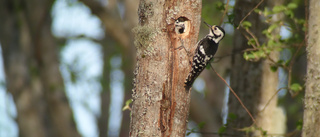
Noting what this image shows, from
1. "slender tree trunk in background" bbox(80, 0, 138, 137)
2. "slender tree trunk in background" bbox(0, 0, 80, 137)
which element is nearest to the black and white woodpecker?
"slender tree trunk in background" bbox(80, 0, 138, 137)

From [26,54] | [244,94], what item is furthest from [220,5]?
[26,54]

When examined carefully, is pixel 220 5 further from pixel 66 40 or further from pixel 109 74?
pixel 109 74

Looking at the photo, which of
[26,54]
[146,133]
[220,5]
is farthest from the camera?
[26,54]

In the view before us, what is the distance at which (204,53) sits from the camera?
3.59 metres

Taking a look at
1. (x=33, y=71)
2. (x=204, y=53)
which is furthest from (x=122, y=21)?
(x=204, y=53)

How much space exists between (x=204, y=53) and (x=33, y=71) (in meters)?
4.30

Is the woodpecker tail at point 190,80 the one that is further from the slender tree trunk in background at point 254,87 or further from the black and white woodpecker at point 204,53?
the slender tree trunk in background at point 254,87

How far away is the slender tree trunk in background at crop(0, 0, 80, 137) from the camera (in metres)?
6.59

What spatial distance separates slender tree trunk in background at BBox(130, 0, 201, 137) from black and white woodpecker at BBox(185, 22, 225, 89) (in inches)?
2.5

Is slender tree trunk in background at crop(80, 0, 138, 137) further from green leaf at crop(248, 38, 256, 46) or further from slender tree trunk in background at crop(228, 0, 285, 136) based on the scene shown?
green leaf at crop(248, 38, 256, 46)

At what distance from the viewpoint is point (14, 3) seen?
6.83m

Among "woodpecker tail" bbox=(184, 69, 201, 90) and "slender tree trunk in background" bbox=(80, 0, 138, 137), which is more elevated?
"slender tree trunk in background" bbox=(80, 0, 138, 137)

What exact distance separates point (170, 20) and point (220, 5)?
956 millimetres

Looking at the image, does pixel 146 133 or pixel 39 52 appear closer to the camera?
pixel 146 133
